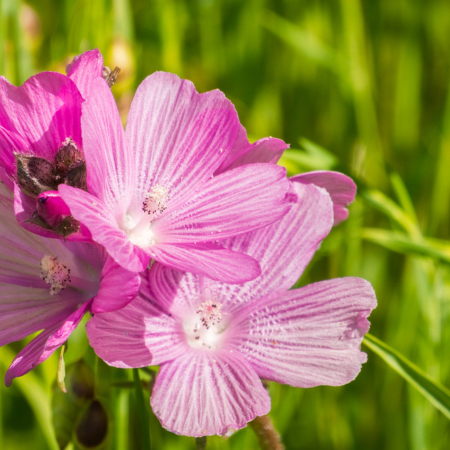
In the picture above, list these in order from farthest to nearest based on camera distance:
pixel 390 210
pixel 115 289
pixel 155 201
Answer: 1. pixel 390 210
2. pixel 155 201
3. pixel 115 289

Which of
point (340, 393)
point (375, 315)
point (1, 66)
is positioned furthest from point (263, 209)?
point (375, 315)

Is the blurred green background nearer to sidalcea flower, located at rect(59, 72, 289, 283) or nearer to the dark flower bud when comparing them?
the dark flower bud

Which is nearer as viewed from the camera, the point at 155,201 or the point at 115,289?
the point at 115,289

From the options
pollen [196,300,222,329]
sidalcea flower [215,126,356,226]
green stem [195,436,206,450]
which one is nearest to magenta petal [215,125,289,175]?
sidalcea flower [215,126,356,226]

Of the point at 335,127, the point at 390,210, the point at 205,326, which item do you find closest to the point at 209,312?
the point at 205,326

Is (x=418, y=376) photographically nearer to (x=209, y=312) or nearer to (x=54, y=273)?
(x=209, y=312)
